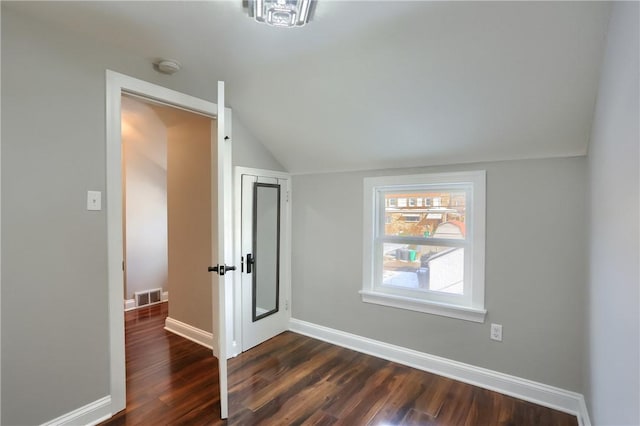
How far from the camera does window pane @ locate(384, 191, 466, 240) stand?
2.57 m

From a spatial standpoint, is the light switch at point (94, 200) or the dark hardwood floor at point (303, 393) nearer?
the light switch at point (94, 200)

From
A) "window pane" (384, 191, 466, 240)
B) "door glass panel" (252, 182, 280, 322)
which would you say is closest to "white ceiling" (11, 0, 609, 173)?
"window pane" (384, 191, 466, 240)

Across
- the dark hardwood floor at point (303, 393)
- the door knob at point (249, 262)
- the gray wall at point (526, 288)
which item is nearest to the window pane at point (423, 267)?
the gray wall at point (526, 288)

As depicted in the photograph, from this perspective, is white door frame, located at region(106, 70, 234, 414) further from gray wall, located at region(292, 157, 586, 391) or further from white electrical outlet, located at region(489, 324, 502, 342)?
white electrical outlet, located at region(489, 324, 502, 342)

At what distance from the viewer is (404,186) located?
278cm

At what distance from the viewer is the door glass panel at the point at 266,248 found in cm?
307

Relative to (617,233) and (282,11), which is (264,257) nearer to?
(282,11)

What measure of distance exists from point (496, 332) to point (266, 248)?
2135 millimetres

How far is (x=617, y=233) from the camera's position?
1180 mm

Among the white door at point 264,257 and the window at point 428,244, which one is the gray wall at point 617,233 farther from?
the white door at point 264,257

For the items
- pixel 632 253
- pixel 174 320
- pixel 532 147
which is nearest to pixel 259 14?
pixel 632 253

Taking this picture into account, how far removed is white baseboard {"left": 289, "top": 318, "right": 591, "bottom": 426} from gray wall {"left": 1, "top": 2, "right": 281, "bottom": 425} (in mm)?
1940

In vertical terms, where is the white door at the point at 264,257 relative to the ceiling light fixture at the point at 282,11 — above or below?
below

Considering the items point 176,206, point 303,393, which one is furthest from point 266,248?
point 303,393
